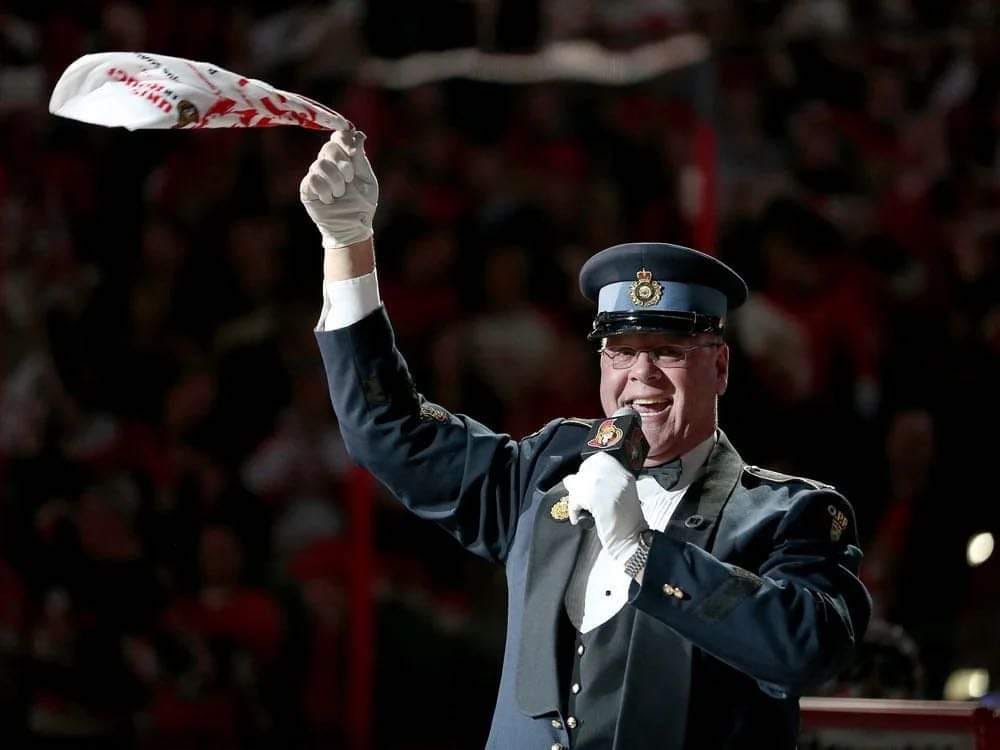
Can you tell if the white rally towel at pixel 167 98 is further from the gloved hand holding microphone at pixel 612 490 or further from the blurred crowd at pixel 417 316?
the blurred crowd at pixel 417 316

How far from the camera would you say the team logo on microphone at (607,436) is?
7.38 ft

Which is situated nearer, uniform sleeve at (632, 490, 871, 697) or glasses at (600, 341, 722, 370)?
uniform sleeve at (632, 490, 871, 697)

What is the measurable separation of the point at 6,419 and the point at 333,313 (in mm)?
2940

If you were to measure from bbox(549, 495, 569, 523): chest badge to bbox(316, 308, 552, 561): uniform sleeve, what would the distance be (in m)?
0.12

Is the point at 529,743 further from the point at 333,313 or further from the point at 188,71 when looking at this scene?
the point at 188,71

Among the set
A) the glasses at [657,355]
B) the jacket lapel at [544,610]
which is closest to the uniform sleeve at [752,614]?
the jacket lapel at [544,610]

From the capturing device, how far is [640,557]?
2.19 metres

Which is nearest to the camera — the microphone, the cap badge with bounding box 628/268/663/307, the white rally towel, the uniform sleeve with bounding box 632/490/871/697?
the uniform sleeve with bounding box 632/490/871/697

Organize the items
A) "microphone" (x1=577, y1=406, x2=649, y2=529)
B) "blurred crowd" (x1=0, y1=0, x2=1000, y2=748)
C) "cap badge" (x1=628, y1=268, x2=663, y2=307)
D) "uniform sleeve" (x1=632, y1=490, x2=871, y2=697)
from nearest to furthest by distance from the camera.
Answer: "uniform sleeve" (x1=632, y1=490, x2=871, y2=697) → "microphone" (x1=577, y1=406, x2=649, y2=529) → "cap badge" (x1=628, y1=268, x2=663, y2=307) → "blurred crowd" (x1=0, y1=0, x2=1000, y2=748)

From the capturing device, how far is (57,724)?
4.74 m

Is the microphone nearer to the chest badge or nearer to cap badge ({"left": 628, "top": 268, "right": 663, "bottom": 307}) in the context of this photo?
the chest badge

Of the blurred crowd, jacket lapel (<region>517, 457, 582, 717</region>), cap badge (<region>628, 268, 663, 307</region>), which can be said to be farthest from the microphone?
the blurred crowd

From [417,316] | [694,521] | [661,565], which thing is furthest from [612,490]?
[417,316]

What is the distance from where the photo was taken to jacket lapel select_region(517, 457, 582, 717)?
2326mm
